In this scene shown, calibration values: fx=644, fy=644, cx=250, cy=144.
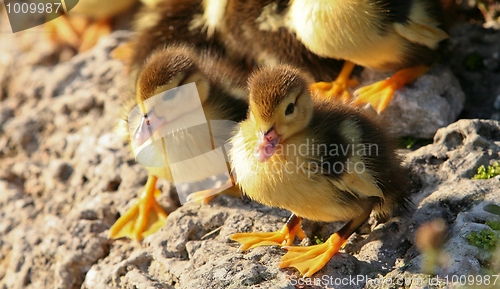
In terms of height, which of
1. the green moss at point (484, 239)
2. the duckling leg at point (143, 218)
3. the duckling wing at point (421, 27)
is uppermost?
the duckling wing at point (421, 27)

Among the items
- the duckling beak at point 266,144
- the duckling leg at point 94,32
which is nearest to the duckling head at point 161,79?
the duckling beak at point 266,144

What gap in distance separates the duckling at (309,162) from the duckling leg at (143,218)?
2.55 feet

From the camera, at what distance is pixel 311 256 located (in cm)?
259

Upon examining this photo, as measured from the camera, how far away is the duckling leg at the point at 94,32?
5211mm

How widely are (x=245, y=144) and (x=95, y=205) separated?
3.94ft

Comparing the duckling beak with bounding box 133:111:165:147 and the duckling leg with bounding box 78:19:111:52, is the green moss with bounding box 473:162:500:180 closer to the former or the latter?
the duckling beak with bounding box 133:111:165:147

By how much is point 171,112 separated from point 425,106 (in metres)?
1.34

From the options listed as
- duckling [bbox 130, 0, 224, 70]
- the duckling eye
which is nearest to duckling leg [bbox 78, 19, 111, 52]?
duckling [bbox 130, 0, 224, 70]

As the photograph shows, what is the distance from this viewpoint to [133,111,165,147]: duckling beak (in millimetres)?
3033

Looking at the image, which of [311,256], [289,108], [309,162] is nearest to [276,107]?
[289,108]

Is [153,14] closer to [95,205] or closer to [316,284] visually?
[95,205]

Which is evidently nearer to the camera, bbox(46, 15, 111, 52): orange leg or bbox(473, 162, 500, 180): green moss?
bbox(473, 162, 500, 180): green moss

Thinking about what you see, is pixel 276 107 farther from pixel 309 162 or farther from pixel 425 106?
pixel 425 106

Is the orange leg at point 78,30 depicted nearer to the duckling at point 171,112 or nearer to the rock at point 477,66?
the duckling at point 171,112
